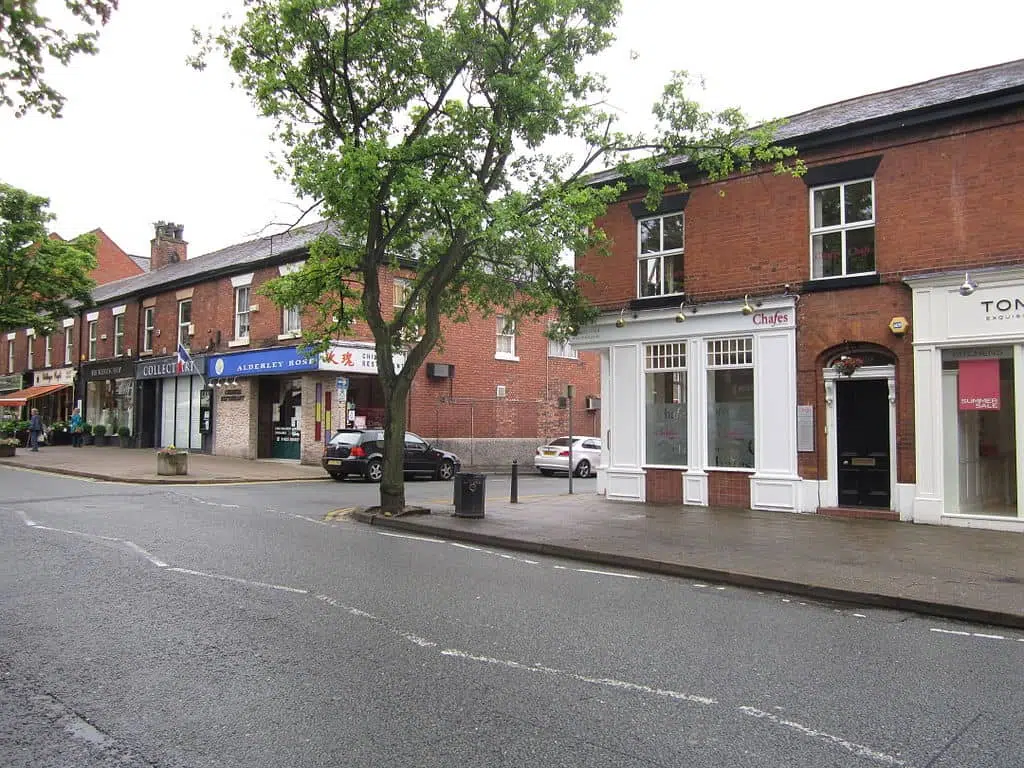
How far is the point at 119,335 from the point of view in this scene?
3531 centimetres

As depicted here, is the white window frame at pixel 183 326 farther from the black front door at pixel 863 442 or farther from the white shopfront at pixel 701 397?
the black front door at pixel 863 442

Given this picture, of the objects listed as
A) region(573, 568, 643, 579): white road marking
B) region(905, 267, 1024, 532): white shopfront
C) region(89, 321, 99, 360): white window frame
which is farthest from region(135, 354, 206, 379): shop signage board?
region(905, 267, 1024, 532): white shopfront

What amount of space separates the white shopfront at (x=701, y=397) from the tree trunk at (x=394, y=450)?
14.8ft

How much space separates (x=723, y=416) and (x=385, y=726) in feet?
39.2

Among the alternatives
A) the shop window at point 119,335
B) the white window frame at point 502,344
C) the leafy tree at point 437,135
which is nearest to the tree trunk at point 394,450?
the leafy tree at point 437,135

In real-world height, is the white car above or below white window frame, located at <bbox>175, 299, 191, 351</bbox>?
below

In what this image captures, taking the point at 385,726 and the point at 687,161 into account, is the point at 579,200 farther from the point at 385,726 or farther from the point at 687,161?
the point at 385,726

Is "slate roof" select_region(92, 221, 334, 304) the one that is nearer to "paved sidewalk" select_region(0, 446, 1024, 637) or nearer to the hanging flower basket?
"paved sidewalk" select_region(0, 446, 1024, 637)

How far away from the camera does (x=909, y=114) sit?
42.1 ft

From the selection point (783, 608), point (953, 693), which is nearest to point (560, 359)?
Result: point (783, 608)

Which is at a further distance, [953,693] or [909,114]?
[909,114]

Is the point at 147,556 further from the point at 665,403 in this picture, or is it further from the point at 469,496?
the point at 665,403

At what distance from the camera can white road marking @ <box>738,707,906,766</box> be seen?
395cm

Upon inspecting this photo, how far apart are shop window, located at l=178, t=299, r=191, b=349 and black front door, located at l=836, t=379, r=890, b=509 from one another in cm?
2512
